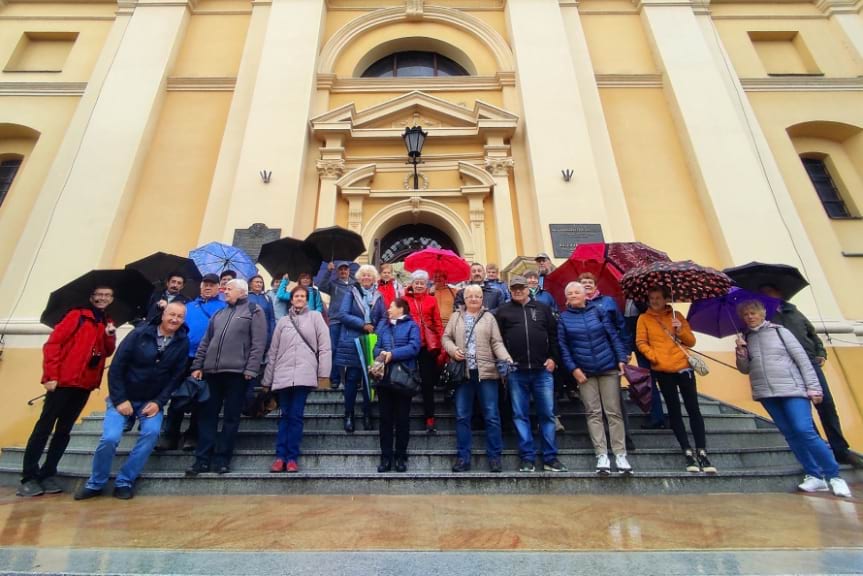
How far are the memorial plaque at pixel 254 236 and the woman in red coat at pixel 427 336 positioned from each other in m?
4.48

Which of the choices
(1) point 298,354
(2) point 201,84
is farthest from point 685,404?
(2) point 201,84

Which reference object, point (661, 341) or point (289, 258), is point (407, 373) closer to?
point (661, 341)

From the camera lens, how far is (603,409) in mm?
4340

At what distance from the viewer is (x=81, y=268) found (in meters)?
8.03

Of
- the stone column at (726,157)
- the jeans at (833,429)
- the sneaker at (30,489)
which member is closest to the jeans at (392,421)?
the sneaker at (30,489)

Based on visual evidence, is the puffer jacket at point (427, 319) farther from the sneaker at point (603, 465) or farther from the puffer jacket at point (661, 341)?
the puffer jacket at point (661, 341)

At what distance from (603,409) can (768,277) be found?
2.55m

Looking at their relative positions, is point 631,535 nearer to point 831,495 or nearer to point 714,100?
point 831,495

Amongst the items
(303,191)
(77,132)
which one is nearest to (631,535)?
(303,191)

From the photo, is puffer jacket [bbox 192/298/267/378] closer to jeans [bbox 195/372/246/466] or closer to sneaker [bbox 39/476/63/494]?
jeans [bbox 195/372/246/466]

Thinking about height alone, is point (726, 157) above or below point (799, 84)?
below

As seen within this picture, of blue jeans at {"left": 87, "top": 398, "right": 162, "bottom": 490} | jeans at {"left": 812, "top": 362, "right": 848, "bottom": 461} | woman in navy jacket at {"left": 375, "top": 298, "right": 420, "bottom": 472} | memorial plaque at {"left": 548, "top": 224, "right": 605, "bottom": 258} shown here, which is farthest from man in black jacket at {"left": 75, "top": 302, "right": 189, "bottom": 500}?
jeans at {"left": 812, "top": 362, "right": 848, "bottom": 461}

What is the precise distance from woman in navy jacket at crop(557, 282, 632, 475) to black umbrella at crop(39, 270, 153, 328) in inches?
194

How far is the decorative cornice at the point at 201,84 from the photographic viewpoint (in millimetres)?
10570
